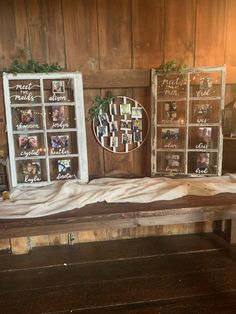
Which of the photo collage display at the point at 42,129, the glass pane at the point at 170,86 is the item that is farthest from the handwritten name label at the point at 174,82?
the photo collage display at the point at 42,129

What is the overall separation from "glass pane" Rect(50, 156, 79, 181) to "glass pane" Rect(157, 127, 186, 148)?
700mm

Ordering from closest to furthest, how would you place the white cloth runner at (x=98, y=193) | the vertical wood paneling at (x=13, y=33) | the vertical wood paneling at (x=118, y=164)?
the white cloth runner at (x=98, y=193) < the vertical wood paneling at (x=13, y=33) < the vertical wood paneling at (x=118, y=164)

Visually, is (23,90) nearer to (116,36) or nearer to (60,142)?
(60,142)

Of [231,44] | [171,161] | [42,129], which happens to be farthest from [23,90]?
[231,44]

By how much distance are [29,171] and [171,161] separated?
1.12 meters

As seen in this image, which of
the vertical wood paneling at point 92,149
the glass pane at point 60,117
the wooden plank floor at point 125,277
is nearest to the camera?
the wooden plank floor at point 125,277

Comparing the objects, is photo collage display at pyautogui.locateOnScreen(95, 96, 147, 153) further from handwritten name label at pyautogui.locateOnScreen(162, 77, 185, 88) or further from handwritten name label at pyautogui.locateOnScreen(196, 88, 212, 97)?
handwritten name label at pyautogui.locateOnScreen(196, 88, 212, 97)

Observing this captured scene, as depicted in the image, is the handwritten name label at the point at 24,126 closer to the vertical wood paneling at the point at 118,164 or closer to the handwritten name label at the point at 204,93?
the vertical wood paneling at the point at 118,164

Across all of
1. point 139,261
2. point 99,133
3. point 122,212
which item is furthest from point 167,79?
point 139,261

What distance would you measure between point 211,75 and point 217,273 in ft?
4.60

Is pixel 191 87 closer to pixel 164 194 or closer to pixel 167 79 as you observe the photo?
pixel 167 79

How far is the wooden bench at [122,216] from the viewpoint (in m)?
1.64

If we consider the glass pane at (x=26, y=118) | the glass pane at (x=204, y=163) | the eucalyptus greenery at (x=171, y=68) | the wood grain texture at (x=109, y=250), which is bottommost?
the wood grain texture at (x=109, y=250)

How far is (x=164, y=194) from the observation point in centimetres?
189
